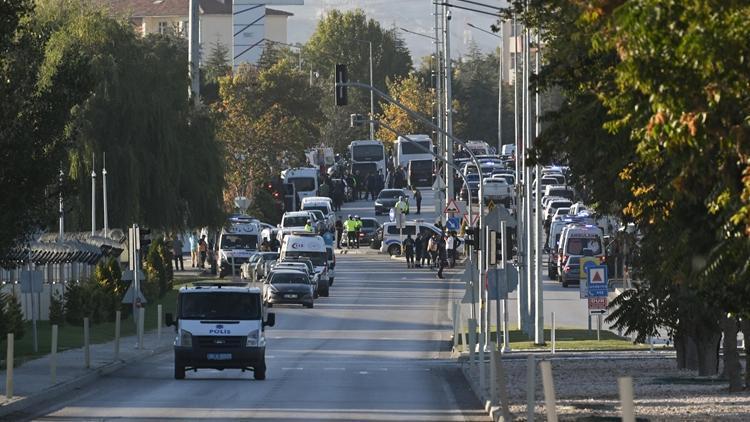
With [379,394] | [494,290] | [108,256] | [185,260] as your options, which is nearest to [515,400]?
[379,394]

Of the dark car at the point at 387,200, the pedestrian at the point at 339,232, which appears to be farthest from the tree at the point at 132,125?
the dark car at the point at 387,200

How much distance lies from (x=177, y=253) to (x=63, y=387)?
162 ft

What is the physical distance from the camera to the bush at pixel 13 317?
39403mm

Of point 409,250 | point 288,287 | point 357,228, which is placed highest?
point 357,228

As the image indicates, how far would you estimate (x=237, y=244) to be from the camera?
74.5 meters

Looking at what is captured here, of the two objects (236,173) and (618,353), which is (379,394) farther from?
(236,173)

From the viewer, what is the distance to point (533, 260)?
46031mm

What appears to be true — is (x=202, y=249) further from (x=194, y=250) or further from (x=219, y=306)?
(x=219, y=306)

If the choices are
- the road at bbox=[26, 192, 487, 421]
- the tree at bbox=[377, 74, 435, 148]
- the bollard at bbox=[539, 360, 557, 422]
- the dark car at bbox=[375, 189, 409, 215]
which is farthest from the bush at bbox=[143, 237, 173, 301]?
the tree at bbox=[377, 74, 435, 148]

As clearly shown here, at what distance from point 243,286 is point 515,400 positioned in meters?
9.43

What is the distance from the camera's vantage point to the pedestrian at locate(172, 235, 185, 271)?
77.7 meters

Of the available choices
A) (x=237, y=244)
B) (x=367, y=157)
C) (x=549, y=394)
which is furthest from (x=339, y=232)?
(x=549, y=394)

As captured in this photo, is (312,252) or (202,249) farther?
(202,249)

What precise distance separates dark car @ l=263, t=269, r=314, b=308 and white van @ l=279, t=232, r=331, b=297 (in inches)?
168
